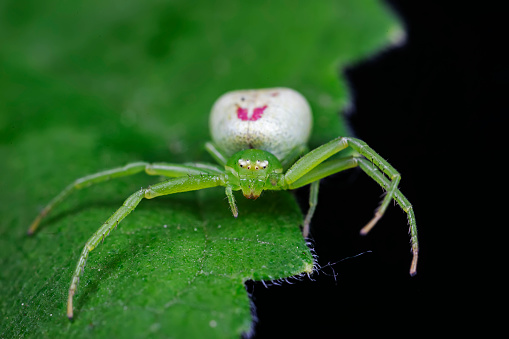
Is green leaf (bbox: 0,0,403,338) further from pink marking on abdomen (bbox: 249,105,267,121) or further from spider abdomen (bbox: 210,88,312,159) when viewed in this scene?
pink marking on abdomen (bbox: 249,105,267,121)

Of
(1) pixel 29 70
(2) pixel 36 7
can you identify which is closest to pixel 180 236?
(1) pixel 29 70

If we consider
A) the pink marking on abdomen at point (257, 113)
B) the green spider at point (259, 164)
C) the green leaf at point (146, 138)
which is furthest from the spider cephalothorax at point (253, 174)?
the pink marking on abdomen at point (257, 113)

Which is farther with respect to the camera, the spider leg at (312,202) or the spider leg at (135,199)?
the spider leg at (312,202)

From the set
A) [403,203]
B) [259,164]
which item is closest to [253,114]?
[259,164]

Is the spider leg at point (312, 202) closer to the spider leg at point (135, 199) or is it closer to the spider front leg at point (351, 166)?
the spider front leg at point (351, 166)

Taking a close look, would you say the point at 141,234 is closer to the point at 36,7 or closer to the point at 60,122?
the point at 60,122
